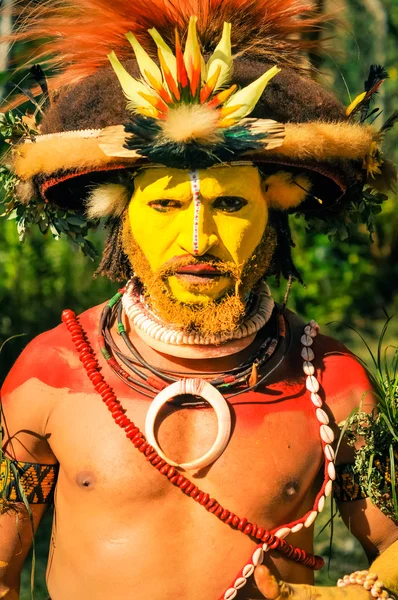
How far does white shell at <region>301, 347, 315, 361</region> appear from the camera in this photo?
9.93 ft

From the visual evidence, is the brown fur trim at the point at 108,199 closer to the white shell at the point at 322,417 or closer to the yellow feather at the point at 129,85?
the yellow feather at the point at 129,85

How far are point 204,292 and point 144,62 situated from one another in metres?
0.64

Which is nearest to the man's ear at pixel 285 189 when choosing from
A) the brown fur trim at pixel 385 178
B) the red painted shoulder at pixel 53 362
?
the brown fur trim at pixel 385 178

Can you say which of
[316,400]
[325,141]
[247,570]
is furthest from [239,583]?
[325,141]

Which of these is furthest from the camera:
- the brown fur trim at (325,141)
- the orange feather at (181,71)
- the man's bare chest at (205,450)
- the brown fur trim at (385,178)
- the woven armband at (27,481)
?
the brown fur trim at (385,178)

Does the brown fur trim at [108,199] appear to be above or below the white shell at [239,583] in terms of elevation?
above

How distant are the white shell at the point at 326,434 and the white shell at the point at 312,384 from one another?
0.36ft

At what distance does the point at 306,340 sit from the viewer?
3.08m

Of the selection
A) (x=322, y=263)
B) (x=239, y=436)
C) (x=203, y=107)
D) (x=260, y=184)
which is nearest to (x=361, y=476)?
(x=239, y=436)

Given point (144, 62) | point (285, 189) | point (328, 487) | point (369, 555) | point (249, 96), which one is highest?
point (144, 62)

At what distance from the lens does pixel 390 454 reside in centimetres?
290

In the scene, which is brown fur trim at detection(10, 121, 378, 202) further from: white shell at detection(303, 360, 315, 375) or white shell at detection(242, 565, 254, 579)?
white shell at detection(242, 565, 254, 579)

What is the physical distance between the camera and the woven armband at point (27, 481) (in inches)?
116

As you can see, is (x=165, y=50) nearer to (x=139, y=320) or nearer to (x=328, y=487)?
(x=139, y=320)
